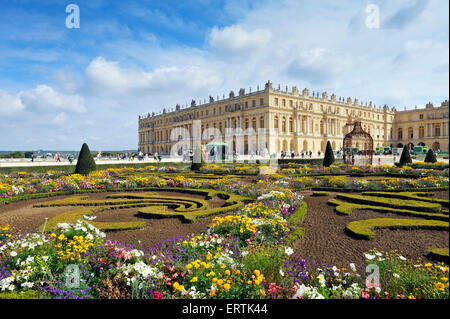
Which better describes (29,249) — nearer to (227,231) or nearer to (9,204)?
(227,231)

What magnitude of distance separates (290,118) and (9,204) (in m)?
46.9

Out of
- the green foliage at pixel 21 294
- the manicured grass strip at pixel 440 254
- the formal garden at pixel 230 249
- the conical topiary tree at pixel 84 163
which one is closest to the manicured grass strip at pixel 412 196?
the formal garden at pixel 230 249

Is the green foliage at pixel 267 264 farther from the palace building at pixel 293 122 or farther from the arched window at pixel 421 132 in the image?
the arched window at pixel 421 132

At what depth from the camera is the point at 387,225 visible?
17.1 ft

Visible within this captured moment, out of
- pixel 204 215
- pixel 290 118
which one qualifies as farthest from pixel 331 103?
pixel 204 215

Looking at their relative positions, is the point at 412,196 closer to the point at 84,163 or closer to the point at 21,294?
the point at 21,294

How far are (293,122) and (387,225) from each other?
47684 mm

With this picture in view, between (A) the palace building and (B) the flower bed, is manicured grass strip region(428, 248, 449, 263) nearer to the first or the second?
(B) the flower bed

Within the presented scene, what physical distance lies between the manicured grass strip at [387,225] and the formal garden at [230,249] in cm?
2

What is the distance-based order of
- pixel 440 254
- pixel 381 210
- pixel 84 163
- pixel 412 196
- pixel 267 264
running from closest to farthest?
1. pixel 267 264
2. pixel 440 254
3. pixel 381 210
4. pixel 412 196
5. pixel 84 163

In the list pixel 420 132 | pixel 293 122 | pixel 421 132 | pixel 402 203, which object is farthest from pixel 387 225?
pixel 420 132

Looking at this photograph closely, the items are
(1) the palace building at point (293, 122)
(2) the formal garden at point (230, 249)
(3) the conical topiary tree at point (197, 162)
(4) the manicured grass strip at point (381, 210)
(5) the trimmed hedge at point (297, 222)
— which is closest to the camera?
(2) the formal garden at point (230, 249)

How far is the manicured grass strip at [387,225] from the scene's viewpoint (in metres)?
4.94

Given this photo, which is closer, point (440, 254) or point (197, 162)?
point (440, 254)
